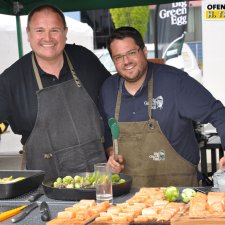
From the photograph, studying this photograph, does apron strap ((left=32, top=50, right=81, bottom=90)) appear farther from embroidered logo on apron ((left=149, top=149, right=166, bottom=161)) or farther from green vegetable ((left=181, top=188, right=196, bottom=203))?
green vegetable ((left=181, top=188, right=196, bottom=203))

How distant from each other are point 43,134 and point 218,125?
3.33ft

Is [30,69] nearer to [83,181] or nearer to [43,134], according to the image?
[43,134]

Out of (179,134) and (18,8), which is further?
(18,8)

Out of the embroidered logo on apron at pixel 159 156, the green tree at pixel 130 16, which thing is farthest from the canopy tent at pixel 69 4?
the green tree at pixel 130 16

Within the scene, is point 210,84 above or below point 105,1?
below

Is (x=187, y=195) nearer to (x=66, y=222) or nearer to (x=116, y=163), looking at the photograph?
(x=66, y=222)

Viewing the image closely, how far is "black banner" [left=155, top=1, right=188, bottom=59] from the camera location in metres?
11.0

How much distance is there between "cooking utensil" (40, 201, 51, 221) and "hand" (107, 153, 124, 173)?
29.6 inches

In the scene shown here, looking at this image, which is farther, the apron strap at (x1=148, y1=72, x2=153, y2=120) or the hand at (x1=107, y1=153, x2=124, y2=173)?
the apron strap at (x1=148, y1=72, x2=153, y2=120)

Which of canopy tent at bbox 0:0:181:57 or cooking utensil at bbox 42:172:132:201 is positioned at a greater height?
canopy tent at bbox 0:0:181:57

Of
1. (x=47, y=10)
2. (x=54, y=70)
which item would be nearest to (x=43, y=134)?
(x=54, y=70)

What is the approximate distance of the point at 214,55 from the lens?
7.98 metres

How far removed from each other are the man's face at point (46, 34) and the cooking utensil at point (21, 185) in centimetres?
79

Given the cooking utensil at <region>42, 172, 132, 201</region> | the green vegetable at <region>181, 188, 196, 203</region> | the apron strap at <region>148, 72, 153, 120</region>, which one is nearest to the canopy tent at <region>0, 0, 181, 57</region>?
the apron strap at <region>148, 72, 153, 120</region>
